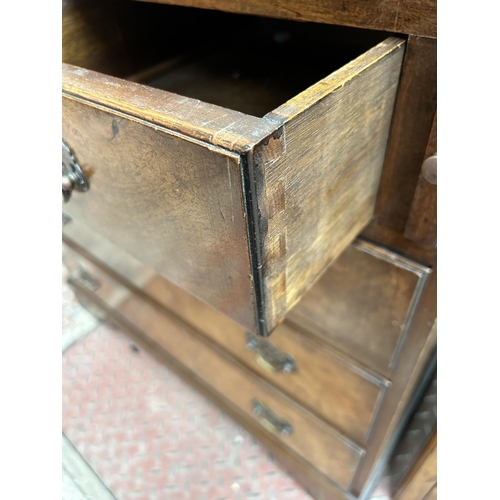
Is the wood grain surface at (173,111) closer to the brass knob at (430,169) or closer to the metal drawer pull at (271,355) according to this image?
the brass knob at (430,169)

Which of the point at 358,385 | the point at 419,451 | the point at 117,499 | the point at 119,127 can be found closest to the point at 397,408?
the point at 358,385

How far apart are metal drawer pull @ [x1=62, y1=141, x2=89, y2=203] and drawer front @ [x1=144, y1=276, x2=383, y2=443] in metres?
0.35

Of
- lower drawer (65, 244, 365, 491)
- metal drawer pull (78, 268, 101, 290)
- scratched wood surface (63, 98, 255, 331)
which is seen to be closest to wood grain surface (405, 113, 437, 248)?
scratched wood surface (63, 98, 255, 331)

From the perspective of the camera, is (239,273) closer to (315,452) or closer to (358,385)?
(358,385)

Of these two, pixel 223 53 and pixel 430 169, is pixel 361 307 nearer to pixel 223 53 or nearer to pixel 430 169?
pixel 430 169

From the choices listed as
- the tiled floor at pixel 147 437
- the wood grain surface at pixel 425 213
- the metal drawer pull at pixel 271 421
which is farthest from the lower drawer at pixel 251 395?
the wood grain surface at pixel 425 213

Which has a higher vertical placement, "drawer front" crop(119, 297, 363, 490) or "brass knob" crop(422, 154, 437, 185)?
"brass knob" crop(422, 154, 437, 185)

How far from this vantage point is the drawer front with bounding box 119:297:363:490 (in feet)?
2.32

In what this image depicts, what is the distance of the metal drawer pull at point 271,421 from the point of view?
0.78 m

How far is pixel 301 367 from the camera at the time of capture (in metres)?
0.64

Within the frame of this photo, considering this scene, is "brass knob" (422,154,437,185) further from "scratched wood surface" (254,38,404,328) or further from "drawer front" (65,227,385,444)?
"drawer front" (65,227,385,444)

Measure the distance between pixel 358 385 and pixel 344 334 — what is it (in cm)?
9

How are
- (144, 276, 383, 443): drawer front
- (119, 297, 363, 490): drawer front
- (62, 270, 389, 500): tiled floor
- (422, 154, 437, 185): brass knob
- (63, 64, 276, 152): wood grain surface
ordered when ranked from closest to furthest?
1. (63, 64, 276, 152): wood grain surface
2. (422, 154, 437, 185): brass knob
3. (144, 276, 383, 443): drawer front
4. (119, 297, 363, 490): drawer front
5. (62, 270, 389, 500): tiled floor

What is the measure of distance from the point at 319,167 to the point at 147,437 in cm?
90
